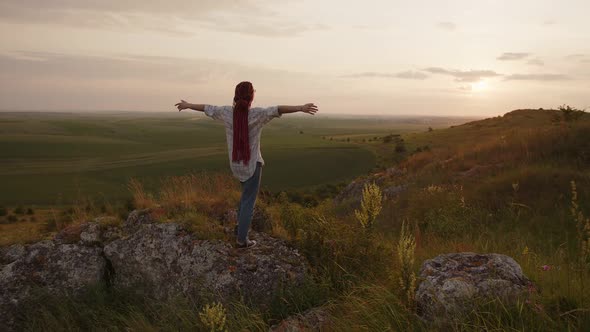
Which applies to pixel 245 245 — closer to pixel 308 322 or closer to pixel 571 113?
pixel 308 322

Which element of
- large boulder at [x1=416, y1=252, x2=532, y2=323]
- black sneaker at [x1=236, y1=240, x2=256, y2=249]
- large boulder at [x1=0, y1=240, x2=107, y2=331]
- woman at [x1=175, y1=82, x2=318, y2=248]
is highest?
woman at [x1=175, y1=82, x2=318, y2=248]

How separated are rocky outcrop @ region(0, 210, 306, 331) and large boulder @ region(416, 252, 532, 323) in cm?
187

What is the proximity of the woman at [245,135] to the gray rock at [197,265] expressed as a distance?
429 mm

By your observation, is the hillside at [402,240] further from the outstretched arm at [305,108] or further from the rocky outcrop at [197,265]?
the outstretched arm at [305,108]

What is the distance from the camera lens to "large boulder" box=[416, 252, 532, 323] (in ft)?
11.0

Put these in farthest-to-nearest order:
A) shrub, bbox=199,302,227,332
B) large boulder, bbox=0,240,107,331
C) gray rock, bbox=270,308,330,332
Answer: large boulder, bbox=0,240,107,331
gray rock, bbox=270,308,330,332
shrub, bbox=199,302,227,332

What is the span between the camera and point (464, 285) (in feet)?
11.4

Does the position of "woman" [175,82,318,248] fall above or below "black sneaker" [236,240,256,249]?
above

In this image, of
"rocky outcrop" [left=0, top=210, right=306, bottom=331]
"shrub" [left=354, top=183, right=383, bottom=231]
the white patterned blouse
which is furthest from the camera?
the white patterned blouse

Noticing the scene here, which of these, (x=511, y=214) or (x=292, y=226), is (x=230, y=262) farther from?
(x=511, y=214)

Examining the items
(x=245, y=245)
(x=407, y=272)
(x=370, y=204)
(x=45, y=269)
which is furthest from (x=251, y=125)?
(x=45, y=269)

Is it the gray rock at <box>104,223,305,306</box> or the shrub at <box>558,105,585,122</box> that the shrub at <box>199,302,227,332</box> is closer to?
the gray rock at <box>104,223,305,306</box>

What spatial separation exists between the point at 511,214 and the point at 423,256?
454cm

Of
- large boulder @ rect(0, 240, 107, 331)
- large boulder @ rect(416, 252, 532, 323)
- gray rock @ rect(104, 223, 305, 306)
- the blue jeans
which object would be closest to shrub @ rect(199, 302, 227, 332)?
gray rock @ rect(104, 223, 305, 306)
